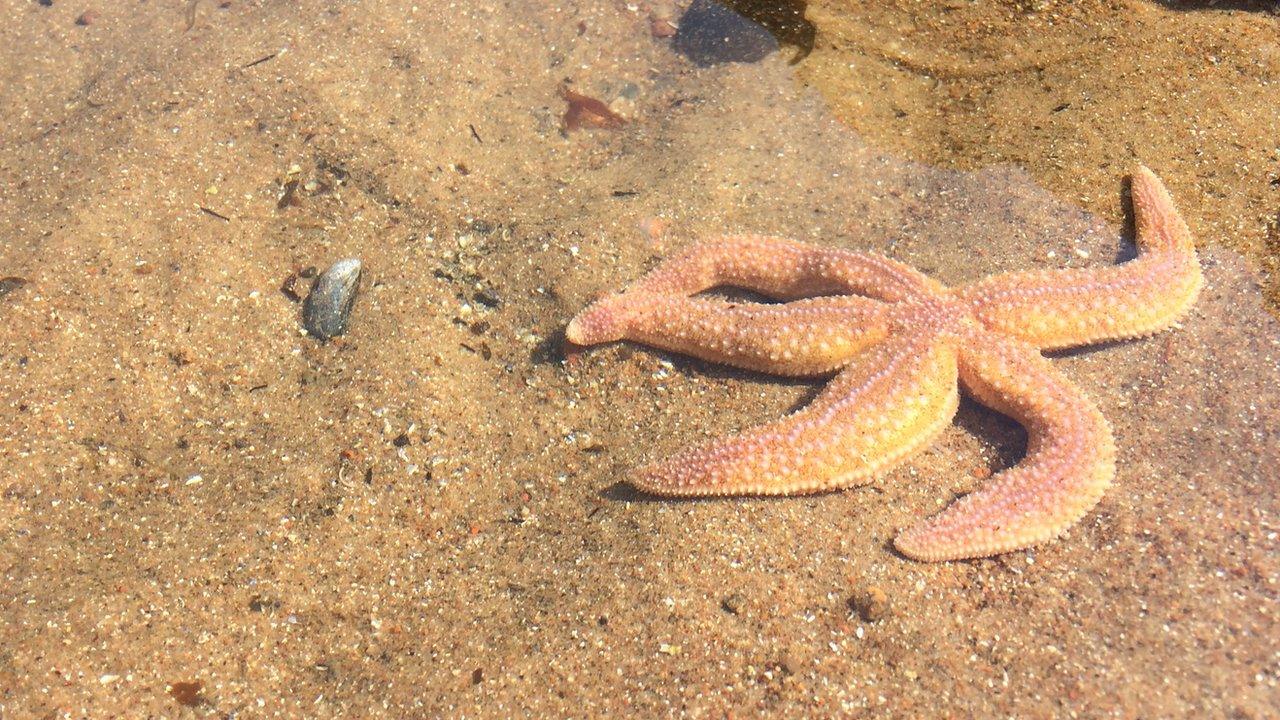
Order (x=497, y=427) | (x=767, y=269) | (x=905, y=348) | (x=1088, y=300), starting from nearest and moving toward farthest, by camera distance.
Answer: (x=905, y=348) → (x=1088, y=300) → (x=497, y=427) → (x=767, y=269)

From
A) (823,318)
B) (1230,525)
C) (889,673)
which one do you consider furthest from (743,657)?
(1230,525)

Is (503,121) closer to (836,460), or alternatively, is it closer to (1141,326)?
(836,460)

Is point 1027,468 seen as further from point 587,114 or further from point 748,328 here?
point 587,114

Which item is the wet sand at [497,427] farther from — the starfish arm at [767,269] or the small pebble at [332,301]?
the starfish arm at [767,269]

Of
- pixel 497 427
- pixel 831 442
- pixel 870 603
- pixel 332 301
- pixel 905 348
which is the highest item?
pixel 905 348

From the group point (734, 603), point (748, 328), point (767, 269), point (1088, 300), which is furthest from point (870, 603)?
point (1088, 300)

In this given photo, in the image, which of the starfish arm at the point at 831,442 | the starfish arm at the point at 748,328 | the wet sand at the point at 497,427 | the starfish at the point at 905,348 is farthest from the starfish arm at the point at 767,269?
the starfish arm at the point at 831,442

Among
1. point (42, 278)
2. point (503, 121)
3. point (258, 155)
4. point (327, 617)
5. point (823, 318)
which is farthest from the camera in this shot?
point (503, 121)
